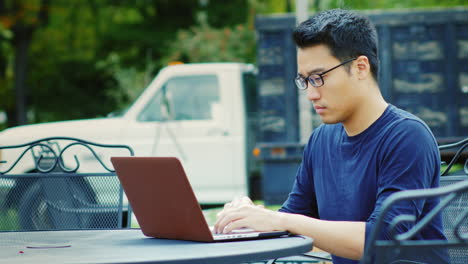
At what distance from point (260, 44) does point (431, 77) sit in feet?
5.89

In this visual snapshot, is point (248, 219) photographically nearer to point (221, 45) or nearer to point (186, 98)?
point (186, 98)

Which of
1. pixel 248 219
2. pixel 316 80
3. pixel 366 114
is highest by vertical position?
pixel 316 80

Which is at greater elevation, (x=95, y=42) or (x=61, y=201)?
(x=95, y=42)

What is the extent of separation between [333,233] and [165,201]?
47 cm

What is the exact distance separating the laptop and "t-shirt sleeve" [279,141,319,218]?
0.45 meters

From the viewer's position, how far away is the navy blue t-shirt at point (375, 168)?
2.18m

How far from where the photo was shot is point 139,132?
8352 mm

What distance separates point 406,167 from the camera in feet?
7.15

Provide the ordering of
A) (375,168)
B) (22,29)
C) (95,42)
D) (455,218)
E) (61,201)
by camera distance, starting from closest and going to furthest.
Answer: (375,168) < (455,218) < (61,201) < (22,29) < (95,42)

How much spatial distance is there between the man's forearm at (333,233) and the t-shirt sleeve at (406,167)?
35 millimetres

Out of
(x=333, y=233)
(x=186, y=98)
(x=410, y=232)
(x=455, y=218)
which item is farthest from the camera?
(x=186, y=98)

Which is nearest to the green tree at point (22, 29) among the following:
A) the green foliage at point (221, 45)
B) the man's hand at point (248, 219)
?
the green foliage at point (221, 45)

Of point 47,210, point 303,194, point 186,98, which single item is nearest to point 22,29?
point 186,98

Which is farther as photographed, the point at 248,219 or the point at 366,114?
the point at 366,114
